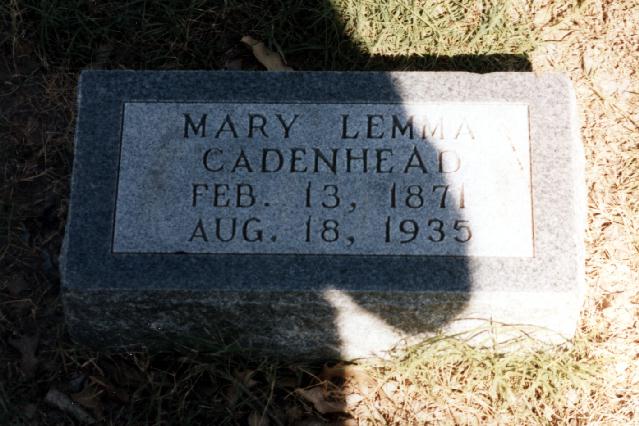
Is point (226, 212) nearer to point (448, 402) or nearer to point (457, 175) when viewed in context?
point (457, 175)

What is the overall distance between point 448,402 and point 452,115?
1133 mm

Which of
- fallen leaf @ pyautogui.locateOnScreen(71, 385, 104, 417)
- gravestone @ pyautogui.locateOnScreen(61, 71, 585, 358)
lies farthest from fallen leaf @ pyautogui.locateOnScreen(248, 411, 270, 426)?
fallen leaf @ pyautogui.locateOnScreen(71, 385, 104, 417)

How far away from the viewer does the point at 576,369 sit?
278 centimetres

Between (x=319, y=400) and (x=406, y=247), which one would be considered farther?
(x=319, y=400)

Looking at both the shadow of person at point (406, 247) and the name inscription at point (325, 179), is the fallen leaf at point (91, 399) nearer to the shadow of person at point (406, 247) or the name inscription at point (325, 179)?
the name inscription at point (325, 179)

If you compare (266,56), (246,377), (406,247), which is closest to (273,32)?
(266,56)

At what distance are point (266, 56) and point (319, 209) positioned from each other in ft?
3.65

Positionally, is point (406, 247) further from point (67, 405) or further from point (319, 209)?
point (67, 405)

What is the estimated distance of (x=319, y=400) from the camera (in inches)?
108

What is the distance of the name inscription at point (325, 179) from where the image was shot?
2.51m

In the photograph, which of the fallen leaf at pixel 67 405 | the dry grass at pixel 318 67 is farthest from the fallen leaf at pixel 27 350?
the fallen leaf at pixel 67 405

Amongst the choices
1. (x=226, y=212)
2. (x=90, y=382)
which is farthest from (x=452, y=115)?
(x=90, y=382)

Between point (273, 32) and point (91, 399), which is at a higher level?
point (273, 32)

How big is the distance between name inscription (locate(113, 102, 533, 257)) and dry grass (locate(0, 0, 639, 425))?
50 cm
